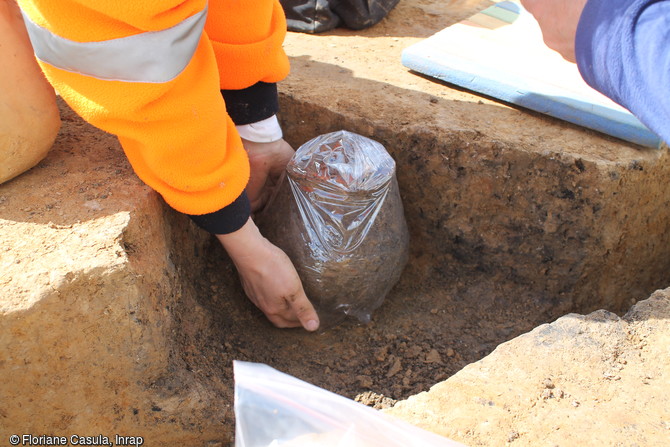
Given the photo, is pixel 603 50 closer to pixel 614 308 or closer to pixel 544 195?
pixel 544 195

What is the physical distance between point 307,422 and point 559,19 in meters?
0.79

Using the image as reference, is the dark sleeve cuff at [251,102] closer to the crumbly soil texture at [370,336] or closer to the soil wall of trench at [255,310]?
the soil wall of trench at [255,310]

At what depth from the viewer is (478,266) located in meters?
2.02

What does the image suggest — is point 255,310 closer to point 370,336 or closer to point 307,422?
point 370,336

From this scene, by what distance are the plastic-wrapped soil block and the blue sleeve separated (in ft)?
2.76

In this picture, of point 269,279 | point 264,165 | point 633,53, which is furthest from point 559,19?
point 264,165

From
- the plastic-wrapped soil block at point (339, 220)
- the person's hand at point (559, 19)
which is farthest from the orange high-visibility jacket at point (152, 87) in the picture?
the person's hand at point (559, 19)

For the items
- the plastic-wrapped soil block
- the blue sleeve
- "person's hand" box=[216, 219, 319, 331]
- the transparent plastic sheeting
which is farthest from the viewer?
the plastic-wrapped soil block

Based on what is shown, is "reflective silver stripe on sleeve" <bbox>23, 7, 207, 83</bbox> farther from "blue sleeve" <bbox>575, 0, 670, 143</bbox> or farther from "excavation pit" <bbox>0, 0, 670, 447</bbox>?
"blue sleeve" <bbox>575, 0, 670, 143</bbox>

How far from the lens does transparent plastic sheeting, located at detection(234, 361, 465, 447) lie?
3.57ft

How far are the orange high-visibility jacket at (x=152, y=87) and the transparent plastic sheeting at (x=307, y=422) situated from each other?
43 centimetres

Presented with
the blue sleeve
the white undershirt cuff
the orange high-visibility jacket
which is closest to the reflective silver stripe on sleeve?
the orange high-visibility jacket

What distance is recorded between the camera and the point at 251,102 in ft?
5.71

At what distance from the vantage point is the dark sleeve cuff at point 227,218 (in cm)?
142
